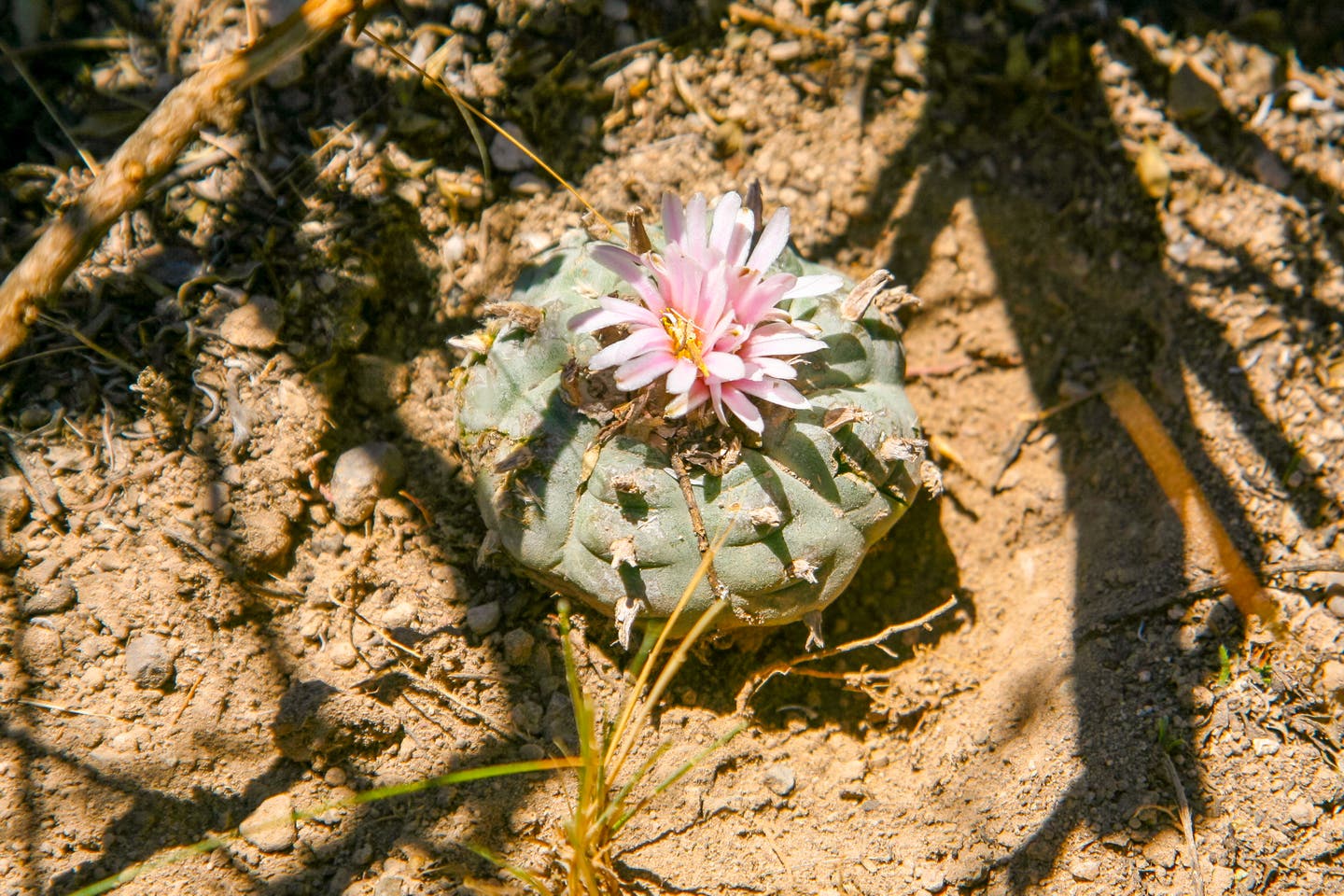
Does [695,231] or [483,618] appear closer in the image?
[695,231]

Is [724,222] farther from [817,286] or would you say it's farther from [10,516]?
[10,516]

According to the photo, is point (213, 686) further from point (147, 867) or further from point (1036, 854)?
point (1036, 854)

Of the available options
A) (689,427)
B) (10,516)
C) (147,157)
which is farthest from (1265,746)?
(10,516)

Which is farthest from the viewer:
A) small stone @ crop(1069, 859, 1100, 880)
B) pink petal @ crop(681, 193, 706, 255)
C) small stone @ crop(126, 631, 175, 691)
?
small stone @ crop(126, 631, 175, 691)

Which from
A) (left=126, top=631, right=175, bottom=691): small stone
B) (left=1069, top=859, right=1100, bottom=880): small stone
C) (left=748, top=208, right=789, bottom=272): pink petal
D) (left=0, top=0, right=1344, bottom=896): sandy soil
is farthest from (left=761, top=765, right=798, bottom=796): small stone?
(left=126, top=631, right=175, bottom=691): small stone

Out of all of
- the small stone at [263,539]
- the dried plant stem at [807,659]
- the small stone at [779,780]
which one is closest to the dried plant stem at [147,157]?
the small stone at [263,539]

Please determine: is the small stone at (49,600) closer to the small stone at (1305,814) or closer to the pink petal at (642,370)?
the pink petal at (642,370)

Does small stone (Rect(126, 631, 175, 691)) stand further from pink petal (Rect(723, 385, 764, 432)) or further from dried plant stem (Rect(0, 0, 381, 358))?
pink petal (Rect(723, 385, 764, 432))
